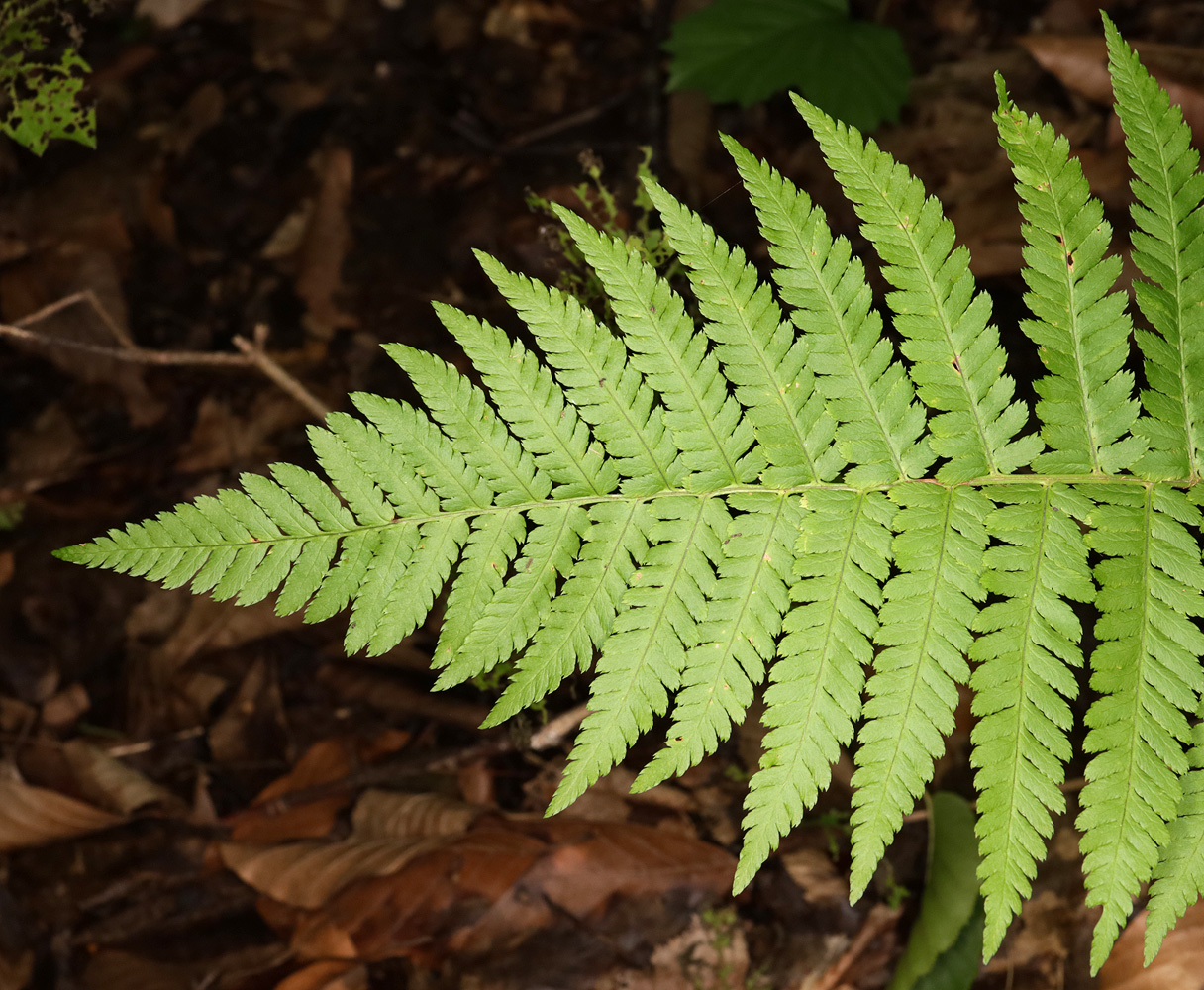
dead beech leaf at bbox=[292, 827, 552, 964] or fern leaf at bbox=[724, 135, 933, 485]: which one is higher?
fern leaf at bbox=[724, 135, 933, 485]

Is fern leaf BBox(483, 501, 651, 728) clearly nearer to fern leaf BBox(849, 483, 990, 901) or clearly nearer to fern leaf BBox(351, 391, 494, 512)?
fern leaf BBox(351, 391, 494, 512)

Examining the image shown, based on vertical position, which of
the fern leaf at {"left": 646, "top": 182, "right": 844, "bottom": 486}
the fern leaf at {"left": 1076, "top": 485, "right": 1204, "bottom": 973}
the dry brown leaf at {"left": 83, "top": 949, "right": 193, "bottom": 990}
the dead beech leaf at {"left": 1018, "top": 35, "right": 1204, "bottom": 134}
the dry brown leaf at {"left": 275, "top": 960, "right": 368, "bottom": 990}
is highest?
the dead beech leaf at {"left": 1018, "top": 35, "right": 1204, "bottom": 134}

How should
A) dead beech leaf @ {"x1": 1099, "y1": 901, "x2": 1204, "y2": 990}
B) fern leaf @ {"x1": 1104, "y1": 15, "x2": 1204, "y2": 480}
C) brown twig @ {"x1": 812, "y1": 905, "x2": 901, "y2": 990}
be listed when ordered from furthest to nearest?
brown twig @ {"x1": 812, "y1": 905, "x2": 901, "y2": 990} < dead beech leaf @ {"x1": 1099, "y1": 901, "x2": 1204, "y2": 990} < fern leaf @ {"x1": 1104, "y1": 15, "x2": 1204, "y2": 480}

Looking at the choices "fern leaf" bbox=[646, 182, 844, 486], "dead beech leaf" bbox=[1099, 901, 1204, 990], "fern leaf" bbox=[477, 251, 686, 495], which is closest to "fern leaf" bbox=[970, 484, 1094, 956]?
"fern leaf" bbox=[646, 182, 844, 486]

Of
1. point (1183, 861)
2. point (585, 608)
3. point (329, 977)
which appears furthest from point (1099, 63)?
point (329, 977)

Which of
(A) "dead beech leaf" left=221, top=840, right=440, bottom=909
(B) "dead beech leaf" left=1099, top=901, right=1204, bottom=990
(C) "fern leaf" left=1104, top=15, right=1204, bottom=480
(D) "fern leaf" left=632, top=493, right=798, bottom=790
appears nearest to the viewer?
(C) "fern leaf" left=1104, top=15, right=1204, bottom=480

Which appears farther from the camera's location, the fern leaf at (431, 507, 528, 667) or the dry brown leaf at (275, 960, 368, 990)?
the dry brown leaf at (275, 960, 368, 990)
